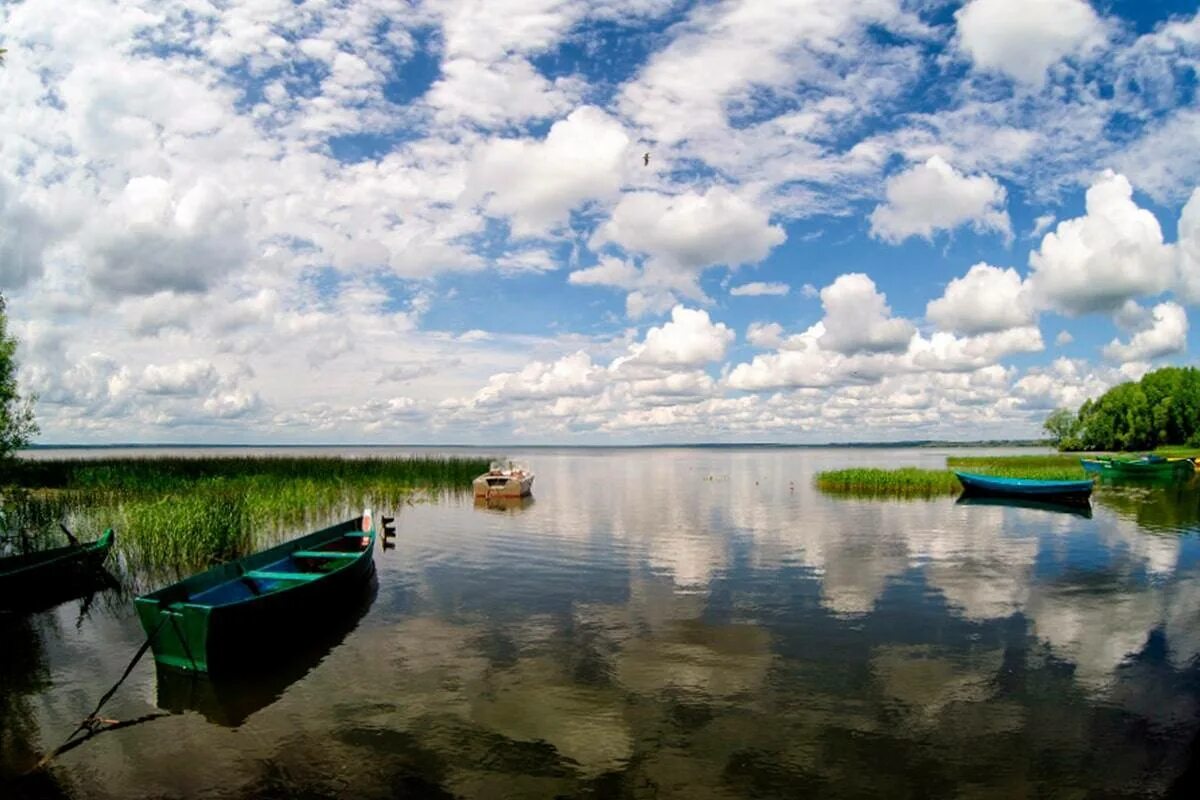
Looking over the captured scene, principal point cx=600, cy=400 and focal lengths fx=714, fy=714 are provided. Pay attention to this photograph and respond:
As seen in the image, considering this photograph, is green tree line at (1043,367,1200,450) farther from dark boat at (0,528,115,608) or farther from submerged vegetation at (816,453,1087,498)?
dark boat at (0,528,115,608)

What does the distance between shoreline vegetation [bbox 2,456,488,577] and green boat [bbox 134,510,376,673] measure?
226 inches

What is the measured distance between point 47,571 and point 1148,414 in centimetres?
13500

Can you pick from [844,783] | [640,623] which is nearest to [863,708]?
[844,783]

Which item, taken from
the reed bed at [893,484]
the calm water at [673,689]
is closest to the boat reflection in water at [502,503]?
the calm water at [673,689]

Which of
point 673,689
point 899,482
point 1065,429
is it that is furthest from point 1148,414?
point 673,689

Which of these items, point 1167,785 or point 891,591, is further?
point 891,591

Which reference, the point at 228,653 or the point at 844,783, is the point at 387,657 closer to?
the point at 228,653

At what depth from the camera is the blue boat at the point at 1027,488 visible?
44.5 metres

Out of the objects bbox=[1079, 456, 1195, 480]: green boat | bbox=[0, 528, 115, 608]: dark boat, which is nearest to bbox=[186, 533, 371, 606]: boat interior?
bbox=[0, 528, 115, 608]: dark boat

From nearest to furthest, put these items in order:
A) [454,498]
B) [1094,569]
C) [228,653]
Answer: [228,653] → [1094,569] → [454,498]

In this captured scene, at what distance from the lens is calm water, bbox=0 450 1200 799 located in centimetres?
944

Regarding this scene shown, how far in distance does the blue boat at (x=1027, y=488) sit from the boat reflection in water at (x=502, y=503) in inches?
1201

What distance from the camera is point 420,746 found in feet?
33.7

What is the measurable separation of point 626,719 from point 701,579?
1117cm
